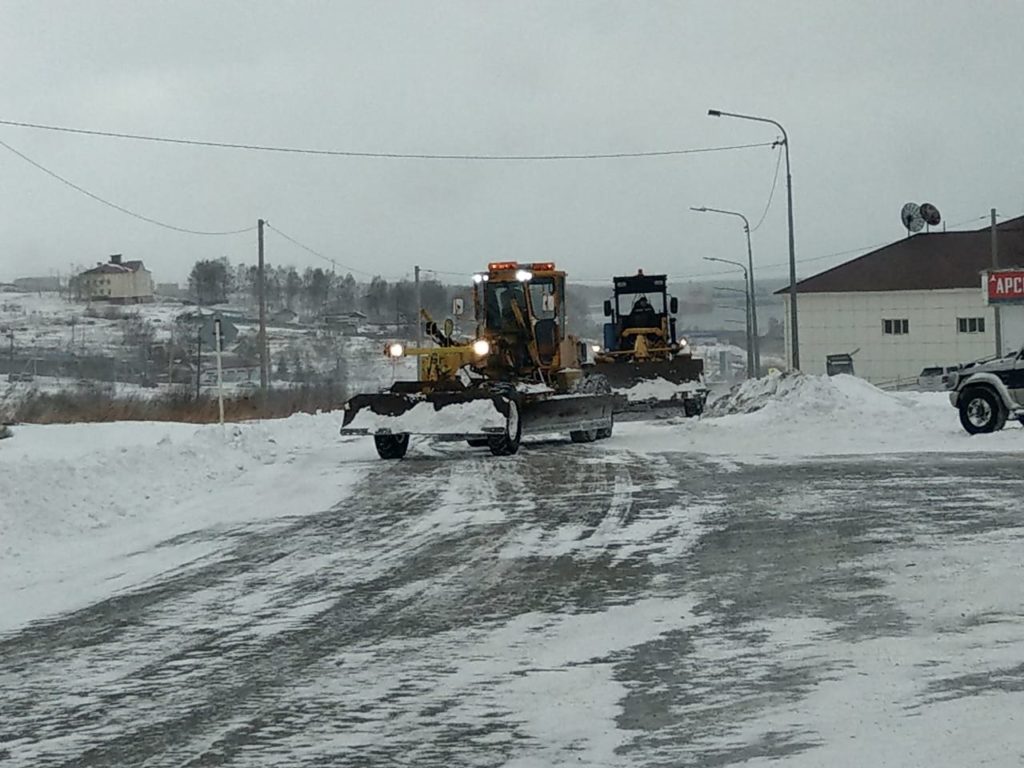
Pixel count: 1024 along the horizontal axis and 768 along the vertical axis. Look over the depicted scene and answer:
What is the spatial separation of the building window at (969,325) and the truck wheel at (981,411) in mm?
44070

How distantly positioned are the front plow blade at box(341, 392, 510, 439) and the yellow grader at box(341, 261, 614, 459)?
2cm

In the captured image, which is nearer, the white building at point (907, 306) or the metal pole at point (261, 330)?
the metal pole at point (261, 330)

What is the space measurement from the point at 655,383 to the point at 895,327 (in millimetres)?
37890

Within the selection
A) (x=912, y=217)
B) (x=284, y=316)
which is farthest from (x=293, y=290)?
(x=912, y=217)

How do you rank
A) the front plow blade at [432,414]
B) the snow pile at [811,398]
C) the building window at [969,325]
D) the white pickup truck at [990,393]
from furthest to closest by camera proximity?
the building window at [969,325] < the snow pile at [811,398] < the white pickup truck at [990,393] < the front plow blade at [432,414]

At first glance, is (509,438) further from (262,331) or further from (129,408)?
(262,331)

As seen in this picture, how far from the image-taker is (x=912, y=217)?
72.1 m

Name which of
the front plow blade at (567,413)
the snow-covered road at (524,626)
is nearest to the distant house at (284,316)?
the front plow blade at (567,413)

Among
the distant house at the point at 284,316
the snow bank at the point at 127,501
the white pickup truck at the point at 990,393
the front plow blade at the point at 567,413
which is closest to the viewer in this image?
the snow bank at the point at 127,501

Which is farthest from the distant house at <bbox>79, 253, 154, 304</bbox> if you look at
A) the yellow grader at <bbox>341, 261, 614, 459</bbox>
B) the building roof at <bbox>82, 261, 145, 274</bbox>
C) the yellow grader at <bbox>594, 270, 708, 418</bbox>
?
the yellow grader at <bbox>341, 261, 614, 459</bbox>

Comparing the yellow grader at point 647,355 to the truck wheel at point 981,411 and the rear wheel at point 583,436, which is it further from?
the truck wheel at point 981,411

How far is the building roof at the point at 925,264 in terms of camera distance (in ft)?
A: 226

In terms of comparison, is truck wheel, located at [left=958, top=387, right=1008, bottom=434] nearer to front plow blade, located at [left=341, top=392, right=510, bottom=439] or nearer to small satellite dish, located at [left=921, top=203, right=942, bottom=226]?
front plow blade, located at [left=341, top=392, right=510, bottom=439]

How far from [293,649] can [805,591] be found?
3776mm
